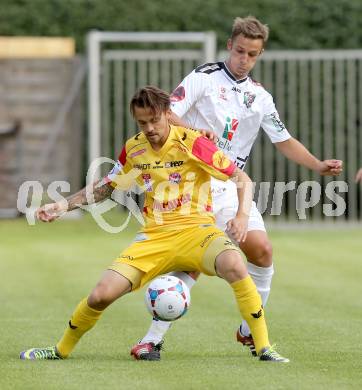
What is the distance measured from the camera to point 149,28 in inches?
797

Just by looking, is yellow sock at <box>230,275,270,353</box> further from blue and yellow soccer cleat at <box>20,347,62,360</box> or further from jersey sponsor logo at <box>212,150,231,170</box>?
blue and yellow soccer cleat at <box>20,347,62,360</box>

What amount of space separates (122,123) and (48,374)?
12.8 metres

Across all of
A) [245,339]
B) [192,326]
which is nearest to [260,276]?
[245,339]

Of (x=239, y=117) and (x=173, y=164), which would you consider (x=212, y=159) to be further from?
(x=239, y=117)

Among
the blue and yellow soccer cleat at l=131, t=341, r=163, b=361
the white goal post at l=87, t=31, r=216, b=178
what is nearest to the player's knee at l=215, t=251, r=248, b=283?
the blue and yellow soccer cleat at l=131, t=341, r=163, b=361

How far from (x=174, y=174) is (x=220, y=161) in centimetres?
29

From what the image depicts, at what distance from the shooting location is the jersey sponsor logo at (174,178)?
783 cm

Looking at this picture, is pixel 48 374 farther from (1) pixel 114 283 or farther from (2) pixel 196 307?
(2) pixel 196 307

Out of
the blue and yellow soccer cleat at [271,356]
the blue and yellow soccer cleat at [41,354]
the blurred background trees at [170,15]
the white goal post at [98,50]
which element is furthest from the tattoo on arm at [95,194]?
the blurred background trees at [170,15]

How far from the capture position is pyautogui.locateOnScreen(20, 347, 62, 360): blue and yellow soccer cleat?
25.5 feet

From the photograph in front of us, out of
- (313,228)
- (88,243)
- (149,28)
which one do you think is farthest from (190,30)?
(88,243)

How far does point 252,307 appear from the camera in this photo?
24.7ft

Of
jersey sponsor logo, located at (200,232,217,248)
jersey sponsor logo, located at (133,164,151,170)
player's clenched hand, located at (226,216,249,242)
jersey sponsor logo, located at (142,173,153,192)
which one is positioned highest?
jersey sponsor logo, located at (133,164,151,170)

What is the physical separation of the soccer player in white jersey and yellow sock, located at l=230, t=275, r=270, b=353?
593 mm
